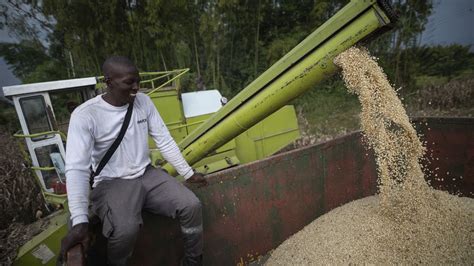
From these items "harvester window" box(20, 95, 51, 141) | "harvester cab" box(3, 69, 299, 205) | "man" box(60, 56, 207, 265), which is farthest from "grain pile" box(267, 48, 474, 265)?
"harvester window" box(20, 95, 51, 141)

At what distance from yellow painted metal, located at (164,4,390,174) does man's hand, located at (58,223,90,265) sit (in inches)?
43.9

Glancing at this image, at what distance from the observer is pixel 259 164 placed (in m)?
2.52

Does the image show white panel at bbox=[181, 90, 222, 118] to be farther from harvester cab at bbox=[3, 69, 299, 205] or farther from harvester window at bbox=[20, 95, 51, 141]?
harvester window at bbox=[20, 95, 51, 141]

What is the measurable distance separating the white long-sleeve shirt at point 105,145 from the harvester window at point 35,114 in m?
2.05

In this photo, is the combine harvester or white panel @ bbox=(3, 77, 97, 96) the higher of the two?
white panel @ bbox=(3, 77, 97, 96)

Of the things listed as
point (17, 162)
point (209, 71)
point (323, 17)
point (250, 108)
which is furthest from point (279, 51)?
point (250, 108)

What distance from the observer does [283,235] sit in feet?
8.95

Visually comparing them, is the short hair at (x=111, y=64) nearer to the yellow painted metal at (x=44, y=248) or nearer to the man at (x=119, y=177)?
the man at (x=119, y=177)

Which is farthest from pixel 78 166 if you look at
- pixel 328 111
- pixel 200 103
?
pixel 328 111

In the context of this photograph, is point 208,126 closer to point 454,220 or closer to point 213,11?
A: point 454,220

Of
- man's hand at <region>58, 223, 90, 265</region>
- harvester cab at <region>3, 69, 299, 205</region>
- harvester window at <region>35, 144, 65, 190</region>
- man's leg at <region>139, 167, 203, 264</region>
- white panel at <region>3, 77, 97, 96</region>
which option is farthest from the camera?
harvester window at <region>35, 144, 65, 190</region>

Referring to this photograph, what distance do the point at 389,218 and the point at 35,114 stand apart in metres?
3.67

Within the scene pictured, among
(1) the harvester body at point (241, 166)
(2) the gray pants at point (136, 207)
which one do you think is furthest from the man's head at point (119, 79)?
(1) the harvester body at point (241, 166)

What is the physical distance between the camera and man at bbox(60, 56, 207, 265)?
1.59 m
